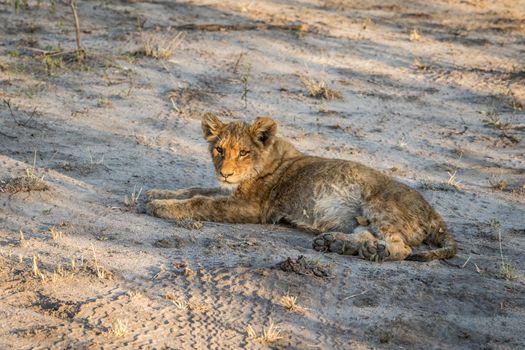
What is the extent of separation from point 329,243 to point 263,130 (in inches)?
53.4

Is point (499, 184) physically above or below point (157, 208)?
above

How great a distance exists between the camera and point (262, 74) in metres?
12.0

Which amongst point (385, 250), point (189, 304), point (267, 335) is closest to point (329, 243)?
point (385, 250)

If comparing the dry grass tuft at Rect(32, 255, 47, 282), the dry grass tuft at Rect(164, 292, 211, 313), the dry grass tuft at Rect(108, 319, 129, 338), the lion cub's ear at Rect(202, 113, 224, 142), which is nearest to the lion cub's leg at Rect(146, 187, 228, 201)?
the lion cub's ear at Rect(202, 113, 224, 142)

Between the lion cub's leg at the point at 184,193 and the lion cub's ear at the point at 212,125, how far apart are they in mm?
554

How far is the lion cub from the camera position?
22.3ft

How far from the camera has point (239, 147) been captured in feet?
23.8

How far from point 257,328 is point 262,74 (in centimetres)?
731

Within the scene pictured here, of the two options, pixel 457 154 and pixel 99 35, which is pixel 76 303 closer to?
pixel 457 154

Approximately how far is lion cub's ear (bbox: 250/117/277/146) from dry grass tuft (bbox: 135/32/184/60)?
4.98 meters

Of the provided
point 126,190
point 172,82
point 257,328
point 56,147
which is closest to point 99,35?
point 172,82

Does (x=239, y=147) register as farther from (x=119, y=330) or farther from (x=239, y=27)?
(x=239, y=27)

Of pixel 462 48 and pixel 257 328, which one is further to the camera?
pixel 462 48

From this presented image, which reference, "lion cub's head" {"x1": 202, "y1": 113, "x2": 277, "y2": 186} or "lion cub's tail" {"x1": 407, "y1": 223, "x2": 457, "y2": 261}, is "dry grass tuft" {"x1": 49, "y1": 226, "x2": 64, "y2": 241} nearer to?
"lion cub's head" {"x1": 202, "y1": 113, "x2": 277, "y2": 186}
